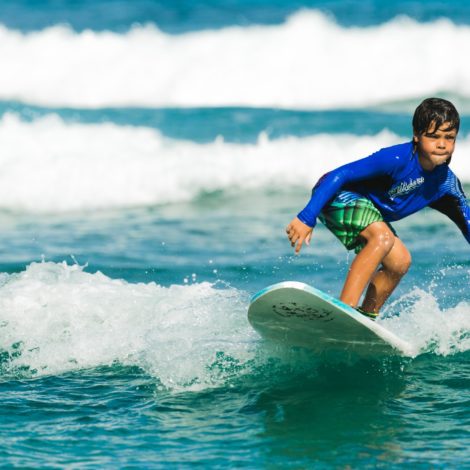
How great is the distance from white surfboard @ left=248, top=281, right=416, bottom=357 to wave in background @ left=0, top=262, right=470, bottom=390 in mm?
220

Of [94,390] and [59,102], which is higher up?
[59,102]

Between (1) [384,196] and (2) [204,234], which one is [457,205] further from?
(2) [204,234]

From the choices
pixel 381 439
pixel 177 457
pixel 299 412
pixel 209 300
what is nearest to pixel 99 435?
pixel 177 457

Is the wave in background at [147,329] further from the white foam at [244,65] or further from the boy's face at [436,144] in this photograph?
the white foam at [244,65]

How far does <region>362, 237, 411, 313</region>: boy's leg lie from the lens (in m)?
5.79

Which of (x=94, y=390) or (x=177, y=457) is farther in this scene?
(x=94, y=390)

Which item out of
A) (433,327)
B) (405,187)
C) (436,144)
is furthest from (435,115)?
(433,327)

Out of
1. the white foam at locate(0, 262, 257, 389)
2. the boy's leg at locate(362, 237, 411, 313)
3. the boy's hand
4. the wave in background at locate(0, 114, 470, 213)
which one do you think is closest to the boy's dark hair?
the boy's leg at locate(362, 237, 411, 313)

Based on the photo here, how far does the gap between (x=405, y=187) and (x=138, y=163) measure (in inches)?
351

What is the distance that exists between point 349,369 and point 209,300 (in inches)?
57.3

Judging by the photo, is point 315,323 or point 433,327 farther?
point 433,327

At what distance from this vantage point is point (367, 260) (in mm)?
5461

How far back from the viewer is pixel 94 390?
5.63 metres

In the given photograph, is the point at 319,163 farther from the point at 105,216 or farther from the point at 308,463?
the point at 308,463
